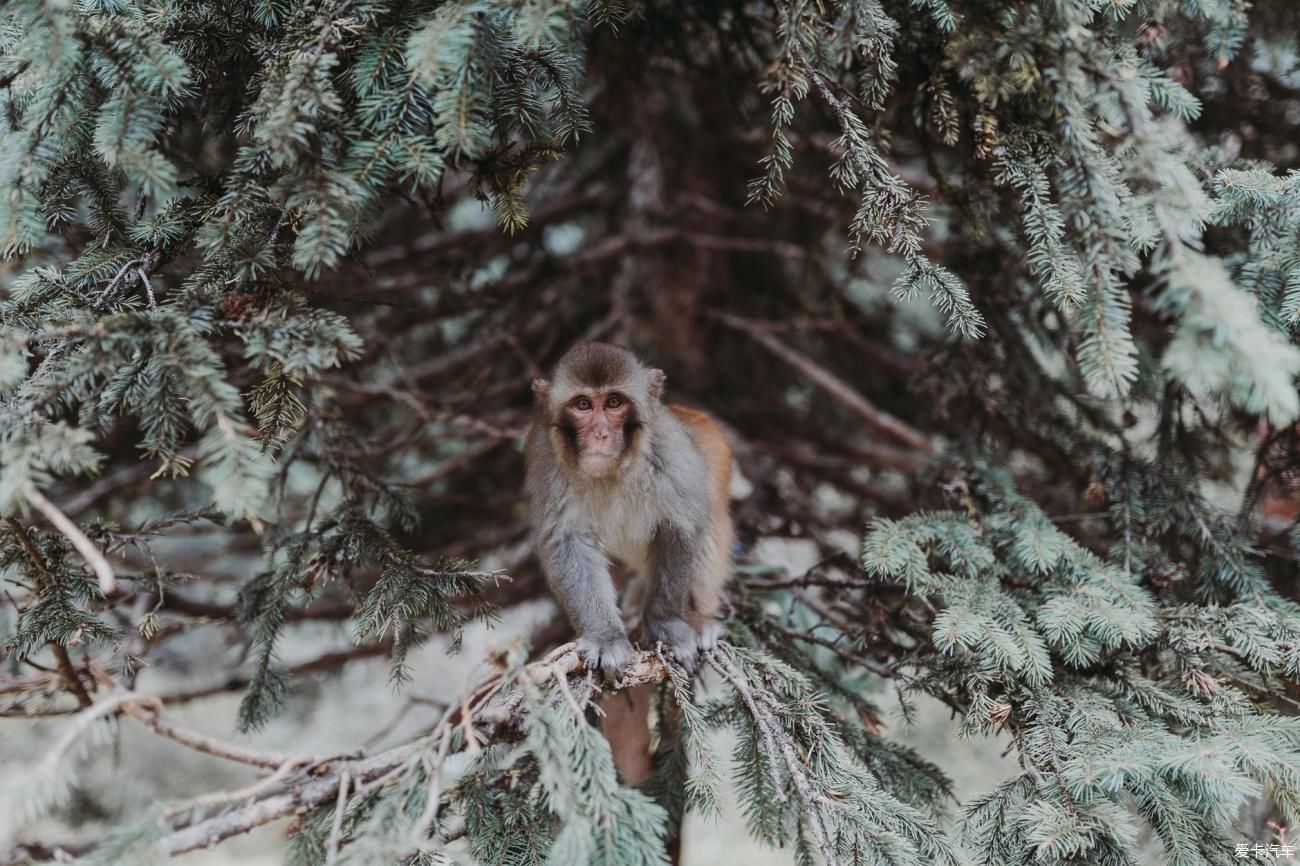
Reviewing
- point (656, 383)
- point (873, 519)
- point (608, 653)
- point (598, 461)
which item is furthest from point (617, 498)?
point (873, 519)

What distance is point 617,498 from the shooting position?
3.10 metres

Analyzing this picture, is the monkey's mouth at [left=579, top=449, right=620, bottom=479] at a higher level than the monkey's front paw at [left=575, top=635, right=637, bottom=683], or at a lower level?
higher

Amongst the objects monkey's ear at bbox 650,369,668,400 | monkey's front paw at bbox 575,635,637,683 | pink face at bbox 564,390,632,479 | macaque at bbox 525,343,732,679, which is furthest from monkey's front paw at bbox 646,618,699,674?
monkey's ear at bbox 650,369,668,400

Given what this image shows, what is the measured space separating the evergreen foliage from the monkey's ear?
807 millimetres

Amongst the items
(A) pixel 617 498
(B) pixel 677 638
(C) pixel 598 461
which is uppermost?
(C) pixel 598 461

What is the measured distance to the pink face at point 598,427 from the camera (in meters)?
2.91

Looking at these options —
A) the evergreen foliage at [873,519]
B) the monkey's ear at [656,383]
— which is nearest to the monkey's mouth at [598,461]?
the monkey's ear at [656,383]

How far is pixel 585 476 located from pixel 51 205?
1.73 metres

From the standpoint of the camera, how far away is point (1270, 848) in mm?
1998

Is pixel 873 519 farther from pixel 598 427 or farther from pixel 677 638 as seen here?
pixel 598 427

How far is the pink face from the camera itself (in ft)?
9.53

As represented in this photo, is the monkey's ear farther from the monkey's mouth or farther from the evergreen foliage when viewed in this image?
the evergreen foliage

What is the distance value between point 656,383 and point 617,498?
45cm

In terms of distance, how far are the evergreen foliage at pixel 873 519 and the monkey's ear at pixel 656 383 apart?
0.81 meters
